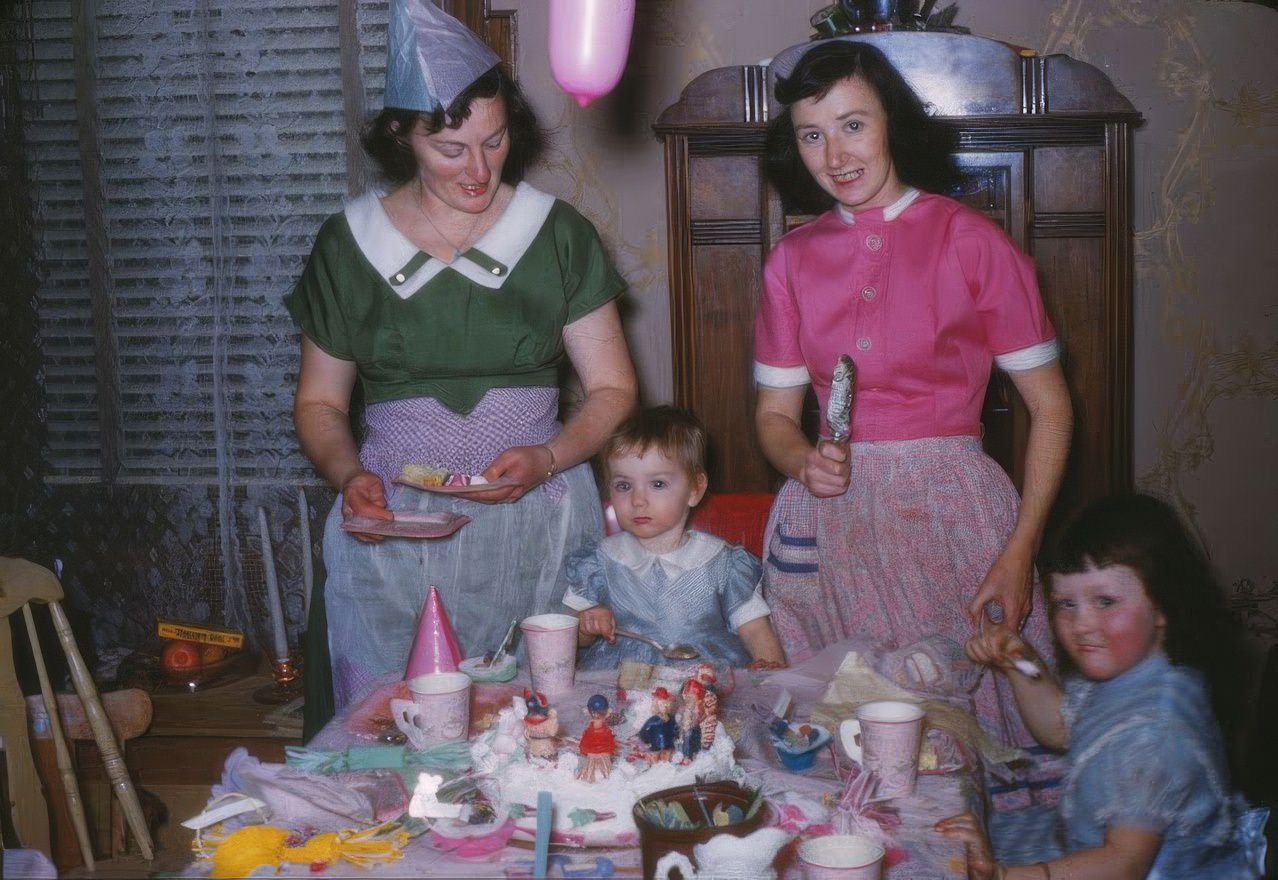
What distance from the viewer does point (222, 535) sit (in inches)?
159

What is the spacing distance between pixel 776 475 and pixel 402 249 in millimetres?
1318

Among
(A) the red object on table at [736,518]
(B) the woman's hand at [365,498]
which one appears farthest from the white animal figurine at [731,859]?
(A) the red object on table at [736,518]

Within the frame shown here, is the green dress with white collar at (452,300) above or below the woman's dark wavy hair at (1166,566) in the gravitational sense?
above

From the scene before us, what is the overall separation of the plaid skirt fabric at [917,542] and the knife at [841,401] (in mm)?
152

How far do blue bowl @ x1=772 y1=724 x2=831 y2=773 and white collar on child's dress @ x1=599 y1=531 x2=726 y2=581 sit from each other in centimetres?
92

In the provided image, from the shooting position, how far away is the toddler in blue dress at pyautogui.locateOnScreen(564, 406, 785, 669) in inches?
95.6

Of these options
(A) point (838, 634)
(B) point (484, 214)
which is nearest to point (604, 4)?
(B) point (484, 214)

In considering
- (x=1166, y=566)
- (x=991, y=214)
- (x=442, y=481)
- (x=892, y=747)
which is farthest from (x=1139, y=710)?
(x=991, y=214)

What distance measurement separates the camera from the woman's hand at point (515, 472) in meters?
2.28

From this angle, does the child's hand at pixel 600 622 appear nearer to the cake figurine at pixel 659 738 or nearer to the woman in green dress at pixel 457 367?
the woman in green dress at pixel 457 367

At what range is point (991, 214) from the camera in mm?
3289

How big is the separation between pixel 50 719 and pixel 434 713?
1.29 metres

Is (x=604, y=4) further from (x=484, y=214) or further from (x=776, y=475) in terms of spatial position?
(x=776, y=475)

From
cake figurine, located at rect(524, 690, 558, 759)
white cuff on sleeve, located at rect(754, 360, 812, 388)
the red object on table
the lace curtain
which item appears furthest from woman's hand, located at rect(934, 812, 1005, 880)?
the lace curtain
